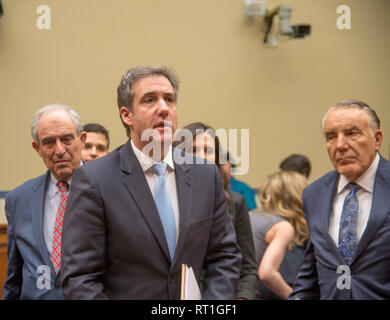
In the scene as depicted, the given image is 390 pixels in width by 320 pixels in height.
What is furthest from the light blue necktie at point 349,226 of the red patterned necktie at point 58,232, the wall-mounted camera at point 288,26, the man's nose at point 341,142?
the wall-mounted camera at point 288,26

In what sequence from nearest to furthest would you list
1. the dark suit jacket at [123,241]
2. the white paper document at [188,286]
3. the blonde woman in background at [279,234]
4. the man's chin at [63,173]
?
1. the white paper document at [188,286]
2. the dark suit jacket at [123,241]
3. the man's chin at [63,173]
4. the blonde woman in background at [279,234]

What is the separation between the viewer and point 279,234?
9.10ft

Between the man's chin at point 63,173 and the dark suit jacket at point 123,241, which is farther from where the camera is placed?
the man's chin at point 63,173

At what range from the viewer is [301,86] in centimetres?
533

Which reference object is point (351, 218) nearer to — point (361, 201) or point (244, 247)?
point (361, 201)

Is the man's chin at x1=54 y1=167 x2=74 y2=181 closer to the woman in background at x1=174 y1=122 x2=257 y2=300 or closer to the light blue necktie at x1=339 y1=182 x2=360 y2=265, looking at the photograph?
the woman in background at x1=174 y1=122 x2=257 y2=300

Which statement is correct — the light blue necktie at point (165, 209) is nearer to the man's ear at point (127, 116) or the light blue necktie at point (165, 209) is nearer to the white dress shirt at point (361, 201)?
the man's ear at point (127, 116)

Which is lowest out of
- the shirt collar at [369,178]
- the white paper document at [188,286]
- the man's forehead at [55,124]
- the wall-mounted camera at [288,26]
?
the white paper document at [188,286]

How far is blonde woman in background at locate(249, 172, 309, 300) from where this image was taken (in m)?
2.71

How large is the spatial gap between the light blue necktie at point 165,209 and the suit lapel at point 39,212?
644mm

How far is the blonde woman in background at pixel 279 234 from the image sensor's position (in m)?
2.71

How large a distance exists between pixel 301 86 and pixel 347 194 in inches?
141

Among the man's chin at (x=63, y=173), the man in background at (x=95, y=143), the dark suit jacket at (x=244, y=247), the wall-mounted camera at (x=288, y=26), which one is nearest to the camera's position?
the man's chin at (x=63, y=173)
